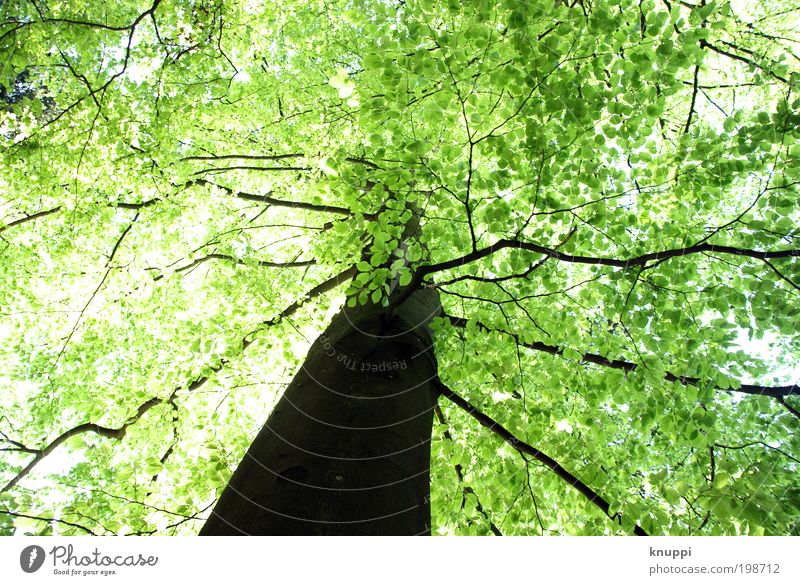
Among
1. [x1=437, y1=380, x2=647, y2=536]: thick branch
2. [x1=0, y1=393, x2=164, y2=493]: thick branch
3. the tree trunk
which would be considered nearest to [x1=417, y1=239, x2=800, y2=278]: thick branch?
the tree trunk

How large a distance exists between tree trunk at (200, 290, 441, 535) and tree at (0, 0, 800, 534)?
0.02 metres

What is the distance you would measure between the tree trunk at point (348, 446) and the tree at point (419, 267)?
0.06ft

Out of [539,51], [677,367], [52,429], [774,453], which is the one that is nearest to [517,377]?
[677,367]

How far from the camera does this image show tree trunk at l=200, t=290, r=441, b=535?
1.67m

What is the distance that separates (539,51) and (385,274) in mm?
1620

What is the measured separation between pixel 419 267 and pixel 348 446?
47.4 inches

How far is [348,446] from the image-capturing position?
1.93 metres

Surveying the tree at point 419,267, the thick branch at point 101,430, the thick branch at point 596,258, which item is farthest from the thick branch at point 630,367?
the thick branch at point 101,430

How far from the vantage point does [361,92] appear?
335 cm

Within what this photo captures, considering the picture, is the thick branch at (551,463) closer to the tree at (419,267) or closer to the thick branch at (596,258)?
the tree at (419,267)

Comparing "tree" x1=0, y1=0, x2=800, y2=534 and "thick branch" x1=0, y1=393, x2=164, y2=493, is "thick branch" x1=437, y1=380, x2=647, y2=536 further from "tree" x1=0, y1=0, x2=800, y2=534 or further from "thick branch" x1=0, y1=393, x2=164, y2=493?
"thick branch" x1=0, y1=393, x2=164, y2=493

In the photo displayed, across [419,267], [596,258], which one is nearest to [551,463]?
[596,258]

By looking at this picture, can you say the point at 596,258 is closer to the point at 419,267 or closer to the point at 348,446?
the point at 419,267

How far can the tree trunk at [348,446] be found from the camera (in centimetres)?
167
